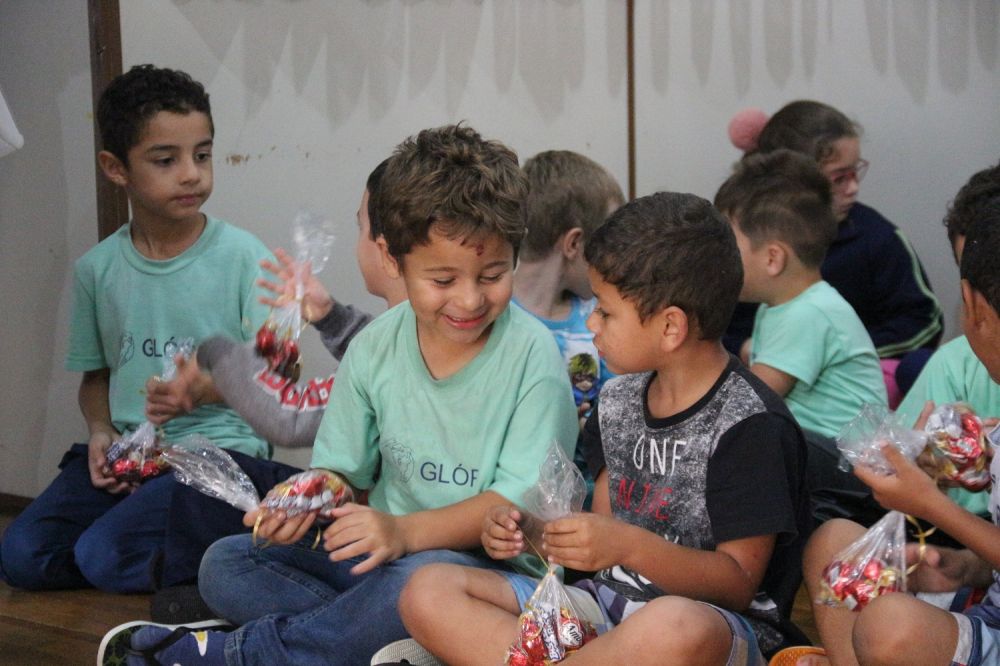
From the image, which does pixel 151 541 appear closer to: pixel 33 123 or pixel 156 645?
pixel 156 645

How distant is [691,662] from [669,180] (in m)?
2.23

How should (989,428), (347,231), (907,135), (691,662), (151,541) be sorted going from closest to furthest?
(691,662) → (989,428) → (151,541) → (907,135) → (347,231)

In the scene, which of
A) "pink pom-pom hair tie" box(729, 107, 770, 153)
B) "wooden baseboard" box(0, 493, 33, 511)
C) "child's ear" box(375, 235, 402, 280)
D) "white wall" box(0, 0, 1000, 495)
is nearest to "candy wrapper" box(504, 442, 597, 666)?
"child's ear" box(375, 235, 402, 280)

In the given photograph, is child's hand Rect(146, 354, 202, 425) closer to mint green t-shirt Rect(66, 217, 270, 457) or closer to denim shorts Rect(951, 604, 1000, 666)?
mint green t-shirt Rect(66, 217, 270, 457)

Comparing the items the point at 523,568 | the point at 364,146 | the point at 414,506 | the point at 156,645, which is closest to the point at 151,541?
the point at 156,645

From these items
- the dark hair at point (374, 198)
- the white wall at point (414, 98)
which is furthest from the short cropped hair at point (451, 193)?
the white wall at point (414, 98)

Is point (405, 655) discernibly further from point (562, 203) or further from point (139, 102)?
point (139, 102)

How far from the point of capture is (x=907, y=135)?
356 centimetres

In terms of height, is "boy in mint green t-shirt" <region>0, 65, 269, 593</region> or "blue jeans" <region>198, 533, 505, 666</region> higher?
"boy in mint green t-shirt" <region>0, 65, 269, 593</region>

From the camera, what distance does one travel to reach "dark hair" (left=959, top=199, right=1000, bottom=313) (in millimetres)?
1817

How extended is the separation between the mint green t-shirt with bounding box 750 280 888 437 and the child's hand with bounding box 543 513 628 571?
3.38 ft

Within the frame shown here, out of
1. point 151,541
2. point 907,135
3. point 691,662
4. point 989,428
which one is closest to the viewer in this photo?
point 691,662

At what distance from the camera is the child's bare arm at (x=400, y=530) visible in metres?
2.02

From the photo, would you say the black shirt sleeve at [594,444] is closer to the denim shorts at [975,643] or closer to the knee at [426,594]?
the knee at [426,594]
